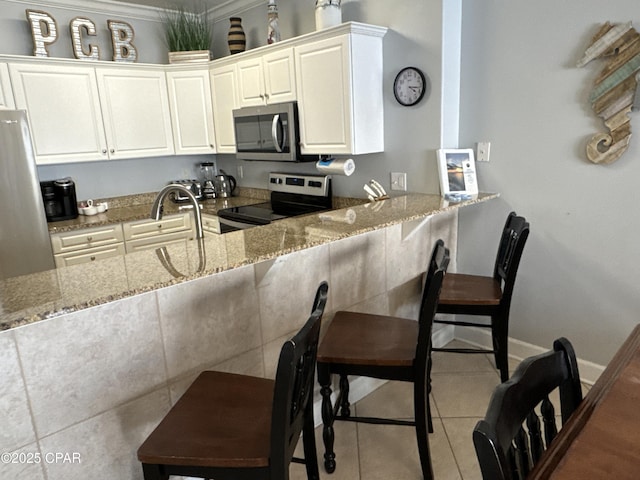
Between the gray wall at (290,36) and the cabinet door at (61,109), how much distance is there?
0.34 meters

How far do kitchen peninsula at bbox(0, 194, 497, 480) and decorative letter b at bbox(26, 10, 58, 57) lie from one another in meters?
2.69

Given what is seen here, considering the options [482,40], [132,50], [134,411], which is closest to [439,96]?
[482,40]

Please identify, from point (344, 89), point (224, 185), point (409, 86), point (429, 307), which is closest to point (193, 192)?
point (224, 185)

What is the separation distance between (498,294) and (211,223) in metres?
2.36

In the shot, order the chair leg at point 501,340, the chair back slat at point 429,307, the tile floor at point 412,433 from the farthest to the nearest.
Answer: the chair leg at point 501,340 → the tile floor at point 412,433 → the chair back slat at point 429,307

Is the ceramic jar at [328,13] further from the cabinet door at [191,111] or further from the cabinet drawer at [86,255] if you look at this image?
the cabinet drawer at [86,255]

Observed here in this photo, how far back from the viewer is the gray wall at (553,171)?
2.22 metres

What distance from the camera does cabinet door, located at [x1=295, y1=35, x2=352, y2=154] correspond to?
2752 mm

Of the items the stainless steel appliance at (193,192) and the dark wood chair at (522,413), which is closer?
the dark wood chair at (522,413)

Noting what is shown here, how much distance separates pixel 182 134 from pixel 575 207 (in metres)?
3.15

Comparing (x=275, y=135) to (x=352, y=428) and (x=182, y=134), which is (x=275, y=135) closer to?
(x=182, y=134)

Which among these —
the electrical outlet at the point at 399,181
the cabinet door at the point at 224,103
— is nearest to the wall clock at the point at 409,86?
the electrical outlet at the point at 399,181

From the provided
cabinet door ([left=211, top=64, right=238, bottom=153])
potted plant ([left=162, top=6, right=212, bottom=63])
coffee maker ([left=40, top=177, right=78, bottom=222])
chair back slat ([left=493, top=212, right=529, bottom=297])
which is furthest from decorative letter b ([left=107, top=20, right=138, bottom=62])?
chair back slat ([left=493, top=212, right=529, bottom=297])

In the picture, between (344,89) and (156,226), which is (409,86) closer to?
(344,89)
